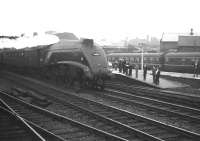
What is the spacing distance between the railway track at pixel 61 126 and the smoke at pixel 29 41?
9169mm

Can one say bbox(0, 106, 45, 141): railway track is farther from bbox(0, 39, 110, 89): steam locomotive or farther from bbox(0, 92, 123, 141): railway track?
bbox(0, 39, 110, 89): steam locomotive

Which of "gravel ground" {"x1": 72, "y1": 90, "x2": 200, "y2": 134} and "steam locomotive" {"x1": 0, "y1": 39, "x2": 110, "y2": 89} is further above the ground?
"steam locomotive" {"x1": 0, "y1": 39, "x2": 110, "y2": 89}

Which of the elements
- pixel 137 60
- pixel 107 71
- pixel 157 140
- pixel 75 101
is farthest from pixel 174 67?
pixel 157 140

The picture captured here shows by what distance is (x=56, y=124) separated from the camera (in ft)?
29.5

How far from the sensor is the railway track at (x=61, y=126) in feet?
25.3

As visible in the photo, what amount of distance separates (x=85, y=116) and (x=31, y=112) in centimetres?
219

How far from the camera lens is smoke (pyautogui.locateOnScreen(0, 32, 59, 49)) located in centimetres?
1998

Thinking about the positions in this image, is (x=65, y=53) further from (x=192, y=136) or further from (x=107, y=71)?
(x=192, y=136)

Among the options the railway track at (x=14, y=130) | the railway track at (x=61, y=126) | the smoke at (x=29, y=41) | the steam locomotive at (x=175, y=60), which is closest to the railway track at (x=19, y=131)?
the railway track at (x=14, y=130)

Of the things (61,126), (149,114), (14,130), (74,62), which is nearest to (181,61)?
(74,62)

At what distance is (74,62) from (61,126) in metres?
7.66

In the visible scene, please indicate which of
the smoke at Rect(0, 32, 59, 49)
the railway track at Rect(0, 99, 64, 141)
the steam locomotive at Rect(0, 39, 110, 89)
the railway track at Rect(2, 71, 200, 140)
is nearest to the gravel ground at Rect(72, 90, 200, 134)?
the railway track at Rect(2, 71, 200, 140)

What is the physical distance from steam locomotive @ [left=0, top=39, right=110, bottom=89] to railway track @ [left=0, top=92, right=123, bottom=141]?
4.94 metres

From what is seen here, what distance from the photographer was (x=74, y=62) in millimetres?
16031
